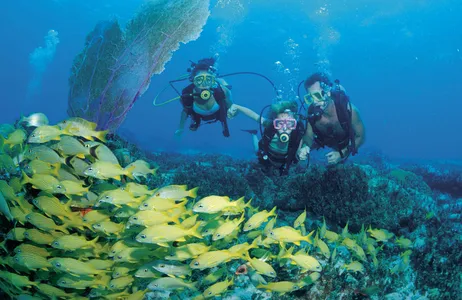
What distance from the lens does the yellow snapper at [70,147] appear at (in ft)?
11.6

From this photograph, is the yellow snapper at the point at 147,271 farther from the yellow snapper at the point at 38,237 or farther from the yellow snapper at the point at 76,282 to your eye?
the yellow snapper at the point at 38,237

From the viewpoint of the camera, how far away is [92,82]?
7.51 metres

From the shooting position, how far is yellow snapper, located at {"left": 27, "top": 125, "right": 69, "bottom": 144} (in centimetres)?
340

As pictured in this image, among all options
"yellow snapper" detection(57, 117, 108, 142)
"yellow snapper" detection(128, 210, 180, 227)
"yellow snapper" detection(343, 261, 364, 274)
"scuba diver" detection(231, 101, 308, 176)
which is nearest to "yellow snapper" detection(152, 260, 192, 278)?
"yellow snapper" detection(128, 210, 180, 227)

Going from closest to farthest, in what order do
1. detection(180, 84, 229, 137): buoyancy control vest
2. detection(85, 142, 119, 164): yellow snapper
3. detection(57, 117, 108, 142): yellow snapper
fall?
detection(85, 142, 119, 164): yellow snapper, detection(57, 117, 108, 142): yellow snapper, detection(180, 84, 229, 137): buoyancy control vest

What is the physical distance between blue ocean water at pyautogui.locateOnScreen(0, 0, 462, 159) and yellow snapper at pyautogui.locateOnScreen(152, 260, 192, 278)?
6.47 m

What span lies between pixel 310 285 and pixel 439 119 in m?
193

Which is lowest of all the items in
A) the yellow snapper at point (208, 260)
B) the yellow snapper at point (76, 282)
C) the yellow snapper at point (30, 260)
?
the yellow snapper at point (76, 282)

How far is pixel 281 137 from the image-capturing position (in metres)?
6.71

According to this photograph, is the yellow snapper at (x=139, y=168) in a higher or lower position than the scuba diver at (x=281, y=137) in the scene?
lower

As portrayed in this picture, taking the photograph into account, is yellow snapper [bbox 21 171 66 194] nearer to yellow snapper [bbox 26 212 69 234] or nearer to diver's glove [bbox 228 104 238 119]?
yellow snapper [bbox 26 212 69 234]

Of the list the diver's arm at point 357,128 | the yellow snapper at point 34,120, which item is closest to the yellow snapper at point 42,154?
the yellow snapper at point 34,120

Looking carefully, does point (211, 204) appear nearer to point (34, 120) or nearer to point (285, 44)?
point (34, 120)

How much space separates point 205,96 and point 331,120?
335 centimetres
